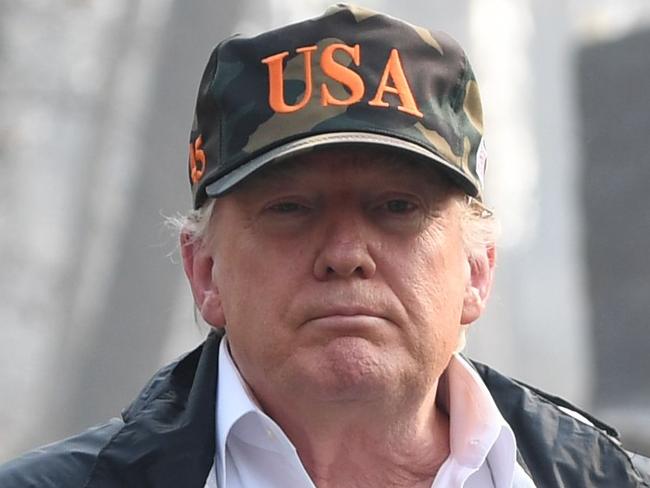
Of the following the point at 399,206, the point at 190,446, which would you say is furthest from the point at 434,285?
the point at 190,446

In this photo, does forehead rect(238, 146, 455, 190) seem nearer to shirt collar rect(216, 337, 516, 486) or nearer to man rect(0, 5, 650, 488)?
man rect(0, 5, 650, 488)

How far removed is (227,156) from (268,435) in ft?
0.96

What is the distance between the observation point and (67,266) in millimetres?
1961

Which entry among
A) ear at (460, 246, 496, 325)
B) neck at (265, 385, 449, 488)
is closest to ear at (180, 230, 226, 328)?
neck at (265, 385, 449, 488)

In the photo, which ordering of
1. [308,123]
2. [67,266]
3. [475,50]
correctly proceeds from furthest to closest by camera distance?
1. [475,50]
2. [67,266]
3. [308,123]

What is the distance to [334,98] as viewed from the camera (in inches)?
50.4

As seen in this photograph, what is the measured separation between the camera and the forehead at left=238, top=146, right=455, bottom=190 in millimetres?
1278

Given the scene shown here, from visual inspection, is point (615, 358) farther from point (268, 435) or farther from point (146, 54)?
point (268, 435)

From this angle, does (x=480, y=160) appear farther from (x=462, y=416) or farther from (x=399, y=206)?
(x=462, y=416)

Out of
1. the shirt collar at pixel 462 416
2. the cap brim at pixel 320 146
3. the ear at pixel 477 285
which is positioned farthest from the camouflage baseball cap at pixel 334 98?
the shirt collar at pixel 462 416

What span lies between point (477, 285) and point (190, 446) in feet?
1.24

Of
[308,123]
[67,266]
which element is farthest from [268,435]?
[67,266]

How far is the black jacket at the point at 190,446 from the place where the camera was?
127 centimetres

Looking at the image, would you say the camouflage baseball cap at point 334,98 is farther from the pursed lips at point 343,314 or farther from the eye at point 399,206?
the pursed lips at point 343,314
